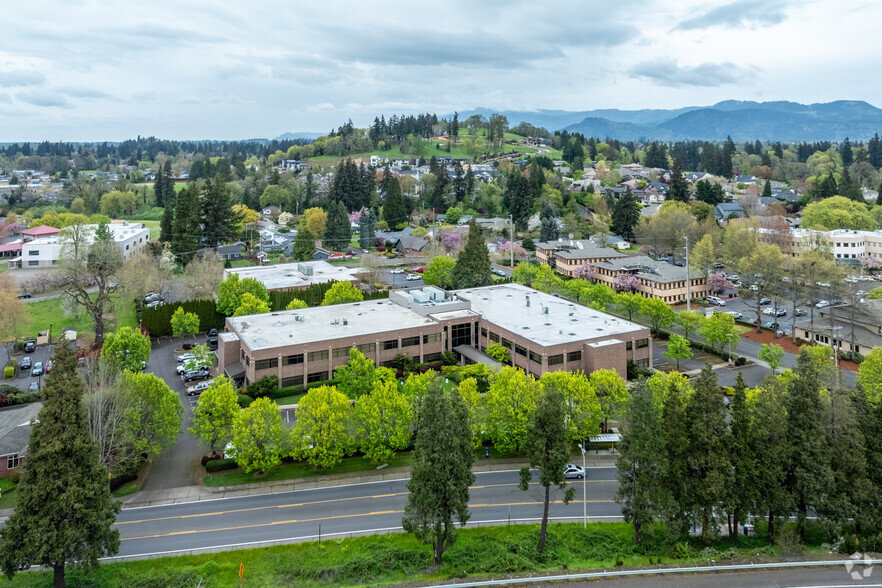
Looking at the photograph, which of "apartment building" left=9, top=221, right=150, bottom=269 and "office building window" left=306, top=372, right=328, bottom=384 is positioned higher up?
"apartment building" left=9, top=221, right=150, bottom=269

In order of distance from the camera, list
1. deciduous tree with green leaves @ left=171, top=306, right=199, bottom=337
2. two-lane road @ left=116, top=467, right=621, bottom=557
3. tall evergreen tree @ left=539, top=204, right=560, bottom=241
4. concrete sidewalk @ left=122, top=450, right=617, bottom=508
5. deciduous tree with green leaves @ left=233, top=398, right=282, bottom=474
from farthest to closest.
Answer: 1. tall evergreen tree @ left=539, top=204, right=560, bottom=241
2. deciduous tree with green leaves @ left=171, top=306, right=199, bottom=337
3. deciduous tree with green leaves @ left=233, top=398, right=282, bottom=474
4. concrete sidewalk @ left=122, top=450, right=617, bottom=508
5. two-lane road @ left=116, top=467, right=621, bottom=557

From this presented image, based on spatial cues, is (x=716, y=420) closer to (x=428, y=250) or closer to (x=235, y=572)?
(x=235, y=572)

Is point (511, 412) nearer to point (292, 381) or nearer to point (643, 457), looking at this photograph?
point (643, 457)

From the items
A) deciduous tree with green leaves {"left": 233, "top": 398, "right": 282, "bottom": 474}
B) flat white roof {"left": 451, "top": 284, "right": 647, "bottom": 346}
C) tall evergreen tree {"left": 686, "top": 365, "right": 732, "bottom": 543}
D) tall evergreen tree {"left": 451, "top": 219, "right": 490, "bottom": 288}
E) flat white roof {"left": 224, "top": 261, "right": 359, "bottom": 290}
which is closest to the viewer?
tall evergreen tree {"left": 686, "top": 365, "right": 732, "bottom": 543}

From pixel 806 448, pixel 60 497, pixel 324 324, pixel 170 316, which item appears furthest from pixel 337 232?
pixel 806 448

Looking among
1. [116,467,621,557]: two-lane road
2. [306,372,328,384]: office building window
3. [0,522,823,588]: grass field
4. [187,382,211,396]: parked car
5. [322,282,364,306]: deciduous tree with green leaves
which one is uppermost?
[322,282,364,306]: deciduous tree with green leaves

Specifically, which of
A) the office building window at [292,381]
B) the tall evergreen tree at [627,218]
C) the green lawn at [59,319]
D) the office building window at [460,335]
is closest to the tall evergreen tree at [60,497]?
the office building window at [292,381]

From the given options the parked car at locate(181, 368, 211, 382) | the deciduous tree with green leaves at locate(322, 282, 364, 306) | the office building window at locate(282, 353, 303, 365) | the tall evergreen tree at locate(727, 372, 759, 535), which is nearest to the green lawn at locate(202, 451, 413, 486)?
the office building window at locate(282, 353, 303, 365)

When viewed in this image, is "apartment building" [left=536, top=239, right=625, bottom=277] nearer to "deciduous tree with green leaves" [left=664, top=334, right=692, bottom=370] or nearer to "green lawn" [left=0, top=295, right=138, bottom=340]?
"deciduous tree with green leaves" [left=664, top=334, right=692, bottom=370]
